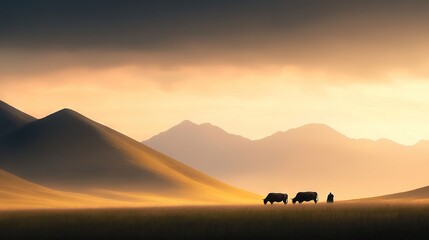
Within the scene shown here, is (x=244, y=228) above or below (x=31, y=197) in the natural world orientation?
below

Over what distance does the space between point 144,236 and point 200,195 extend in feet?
511

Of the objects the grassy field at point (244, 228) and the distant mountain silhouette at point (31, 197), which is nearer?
the grassy field at point (244, 228)

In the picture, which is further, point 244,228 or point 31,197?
point 31,197

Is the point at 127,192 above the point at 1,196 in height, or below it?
above

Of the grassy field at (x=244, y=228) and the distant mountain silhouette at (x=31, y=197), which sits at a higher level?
the distant mountain silhouette at (x=31, y=197)

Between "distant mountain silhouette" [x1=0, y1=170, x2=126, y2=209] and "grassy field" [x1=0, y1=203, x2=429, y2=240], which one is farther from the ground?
"distant mountain silhouette" [x1=0, y1=170, x2=126, y2=209]

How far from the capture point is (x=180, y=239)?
108 feet

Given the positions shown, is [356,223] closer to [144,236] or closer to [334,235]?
[334,235]

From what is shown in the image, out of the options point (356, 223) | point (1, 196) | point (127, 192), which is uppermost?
point (127, 192)

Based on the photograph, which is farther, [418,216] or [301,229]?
[418,216]

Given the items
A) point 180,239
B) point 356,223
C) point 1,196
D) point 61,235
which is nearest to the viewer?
point 180,239

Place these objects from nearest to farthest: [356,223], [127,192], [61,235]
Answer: [61,235], [356,223], [127,192]

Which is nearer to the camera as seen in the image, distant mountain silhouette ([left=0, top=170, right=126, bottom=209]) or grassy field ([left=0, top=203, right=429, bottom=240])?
grassy field ([left=0, top=203, right=429, bottom=240])

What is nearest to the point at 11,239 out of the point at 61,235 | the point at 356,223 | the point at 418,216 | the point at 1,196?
the point at 61,235
